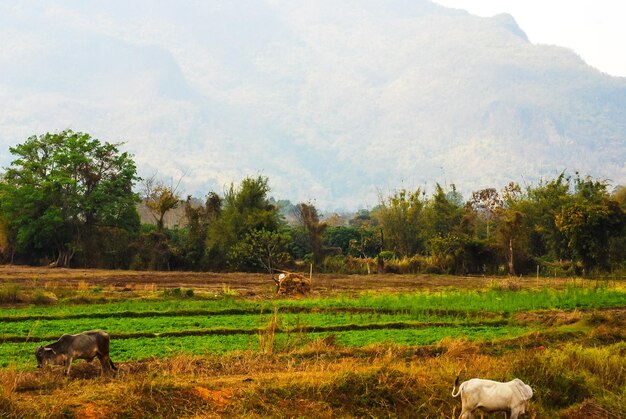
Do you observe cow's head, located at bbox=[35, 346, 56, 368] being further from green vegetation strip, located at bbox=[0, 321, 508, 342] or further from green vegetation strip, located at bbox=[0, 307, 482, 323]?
green vegetation strip, located at bbox=[0, 307, 482, 323]

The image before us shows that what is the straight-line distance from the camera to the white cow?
37.3 ft

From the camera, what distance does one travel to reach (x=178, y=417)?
11.4 metres

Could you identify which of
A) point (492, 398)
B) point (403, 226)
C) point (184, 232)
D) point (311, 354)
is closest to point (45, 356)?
point (311, 354)

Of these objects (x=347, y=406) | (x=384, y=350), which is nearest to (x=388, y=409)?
(x=347, y=406)

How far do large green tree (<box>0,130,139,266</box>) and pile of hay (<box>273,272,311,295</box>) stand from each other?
25150 millimetres

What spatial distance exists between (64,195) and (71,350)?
45070mm

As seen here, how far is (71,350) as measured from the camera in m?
13.9

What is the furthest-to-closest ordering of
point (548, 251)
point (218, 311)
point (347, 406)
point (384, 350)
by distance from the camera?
1. point (548, 251)
2. point (218, 311)
3. point (384, 350)
4. point (347, 406)

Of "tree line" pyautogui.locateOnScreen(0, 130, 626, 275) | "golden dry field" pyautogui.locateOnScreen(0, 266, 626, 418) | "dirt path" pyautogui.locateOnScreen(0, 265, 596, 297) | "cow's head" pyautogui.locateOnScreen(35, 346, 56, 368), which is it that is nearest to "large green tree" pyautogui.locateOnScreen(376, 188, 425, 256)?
"tree line" pyautogui.locateOnScreen(0, 130, 626, 275)

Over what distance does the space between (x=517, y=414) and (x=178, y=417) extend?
17.2ft

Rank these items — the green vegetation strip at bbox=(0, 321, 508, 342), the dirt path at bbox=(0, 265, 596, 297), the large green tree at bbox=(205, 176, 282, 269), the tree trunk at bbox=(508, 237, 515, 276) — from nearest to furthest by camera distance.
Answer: the green vegetation strip at bbox=(0, 321, 508, 342)
the dirt path at bbox=(0, 265, 596, 297)
the tree trunk at bbox=(508, 237, 515, 276)
the large green tree at bbox=(205, 176, 282, 269)

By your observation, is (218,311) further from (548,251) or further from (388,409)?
(548,251)

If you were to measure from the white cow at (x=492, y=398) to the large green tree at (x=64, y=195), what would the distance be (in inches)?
1856

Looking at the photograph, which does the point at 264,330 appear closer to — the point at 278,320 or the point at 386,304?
the point at 278,320
